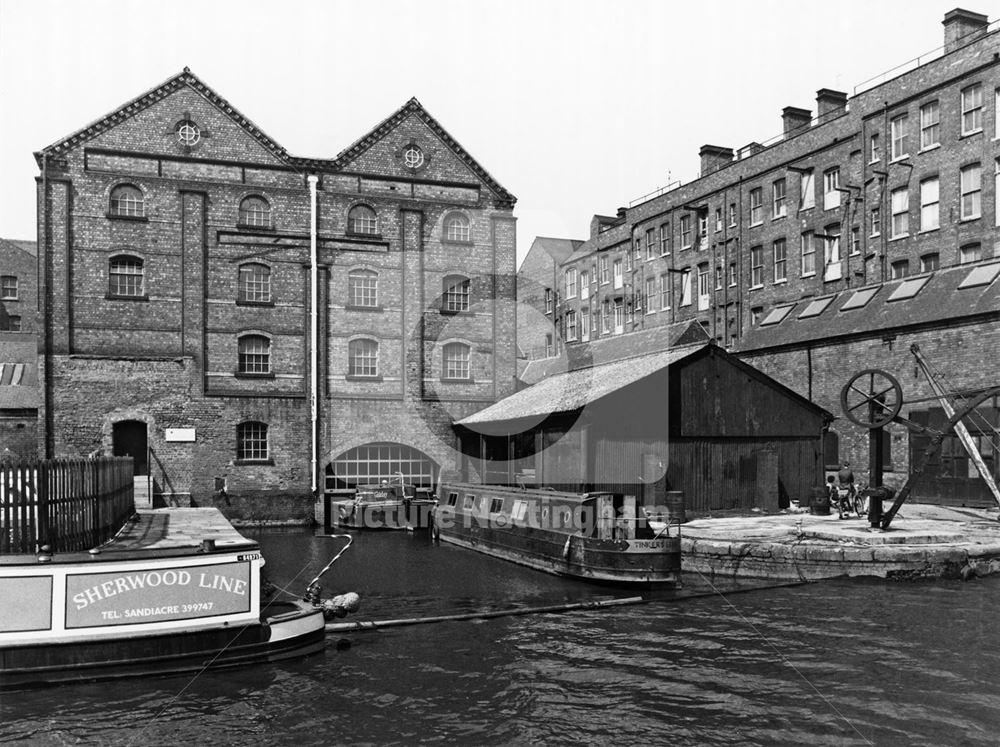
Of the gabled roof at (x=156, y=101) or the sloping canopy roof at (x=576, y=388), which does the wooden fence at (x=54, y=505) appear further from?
the gabled roof at (x=156, y=101)

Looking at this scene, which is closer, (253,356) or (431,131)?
(253,356)

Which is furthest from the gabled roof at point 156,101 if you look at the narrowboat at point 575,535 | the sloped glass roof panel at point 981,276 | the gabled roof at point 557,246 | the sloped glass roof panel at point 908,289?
the gabled roof at point 557,246

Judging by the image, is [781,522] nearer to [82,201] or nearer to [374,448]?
[374,448]

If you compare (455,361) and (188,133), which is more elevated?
(188,133)

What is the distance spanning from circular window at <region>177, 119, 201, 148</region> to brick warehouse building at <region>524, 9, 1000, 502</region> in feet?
67.2

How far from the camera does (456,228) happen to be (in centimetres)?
3138

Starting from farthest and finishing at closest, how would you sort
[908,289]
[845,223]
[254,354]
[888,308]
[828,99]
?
[828,99]
[845,223]
[254,354]
[908,289]
[888,308]

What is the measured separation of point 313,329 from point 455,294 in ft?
17.4

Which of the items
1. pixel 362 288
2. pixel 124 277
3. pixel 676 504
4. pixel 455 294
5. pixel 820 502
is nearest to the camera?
pixel 676 504

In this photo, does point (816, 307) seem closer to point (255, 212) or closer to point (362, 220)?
point (362, 220)

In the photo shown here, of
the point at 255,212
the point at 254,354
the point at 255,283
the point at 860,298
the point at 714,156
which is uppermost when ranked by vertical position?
the point at 714,156

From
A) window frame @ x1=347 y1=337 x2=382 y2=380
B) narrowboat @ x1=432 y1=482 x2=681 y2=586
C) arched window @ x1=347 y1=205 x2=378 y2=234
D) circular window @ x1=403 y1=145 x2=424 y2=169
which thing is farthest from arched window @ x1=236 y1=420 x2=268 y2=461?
circular window @ x1=403 y1=145 x2=424 y2=169

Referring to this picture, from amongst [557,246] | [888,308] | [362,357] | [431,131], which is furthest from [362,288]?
[557,246]

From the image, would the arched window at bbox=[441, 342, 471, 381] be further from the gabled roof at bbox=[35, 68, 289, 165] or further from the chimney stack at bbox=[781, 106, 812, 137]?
the chimney stack at bbox=[781, 106, 812, 137]
